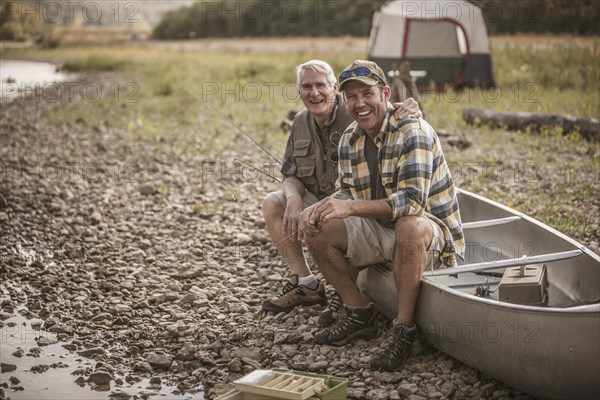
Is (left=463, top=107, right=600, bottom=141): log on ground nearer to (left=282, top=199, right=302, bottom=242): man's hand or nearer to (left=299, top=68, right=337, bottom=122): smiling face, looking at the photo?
(left=299, top=68, right=337, bottom=122): smiling face

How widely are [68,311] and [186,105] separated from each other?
37.4 feet

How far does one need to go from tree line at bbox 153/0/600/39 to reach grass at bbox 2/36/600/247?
521 millimetres

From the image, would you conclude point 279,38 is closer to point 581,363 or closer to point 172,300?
point 172,300

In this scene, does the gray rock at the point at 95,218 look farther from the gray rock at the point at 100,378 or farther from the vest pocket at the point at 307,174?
the gray rock at the point at 100,378

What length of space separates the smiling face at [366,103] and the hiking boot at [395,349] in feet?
3.65

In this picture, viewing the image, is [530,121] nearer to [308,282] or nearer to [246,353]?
[308,282]

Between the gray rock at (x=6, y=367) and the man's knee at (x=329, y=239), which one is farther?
the gray rock at (x=6, y=367)

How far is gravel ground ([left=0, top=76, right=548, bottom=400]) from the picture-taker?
186 inches

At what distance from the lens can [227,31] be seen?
140 ft

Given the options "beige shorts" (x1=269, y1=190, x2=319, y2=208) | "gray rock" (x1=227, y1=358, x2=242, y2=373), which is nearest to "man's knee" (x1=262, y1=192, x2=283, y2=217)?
"beige shorts" (x1=269, y1=190, x2=319, y2=208)

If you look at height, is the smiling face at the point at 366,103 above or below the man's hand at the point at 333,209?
above

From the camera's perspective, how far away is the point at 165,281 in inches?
254

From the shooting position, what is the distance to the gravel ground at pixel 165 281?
4.73 m

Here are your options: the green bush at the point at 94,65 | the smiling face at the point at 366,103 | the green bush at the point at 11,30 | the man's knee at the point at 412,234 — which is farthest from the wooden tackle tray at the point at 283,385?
the green bush at the point at 94,65
